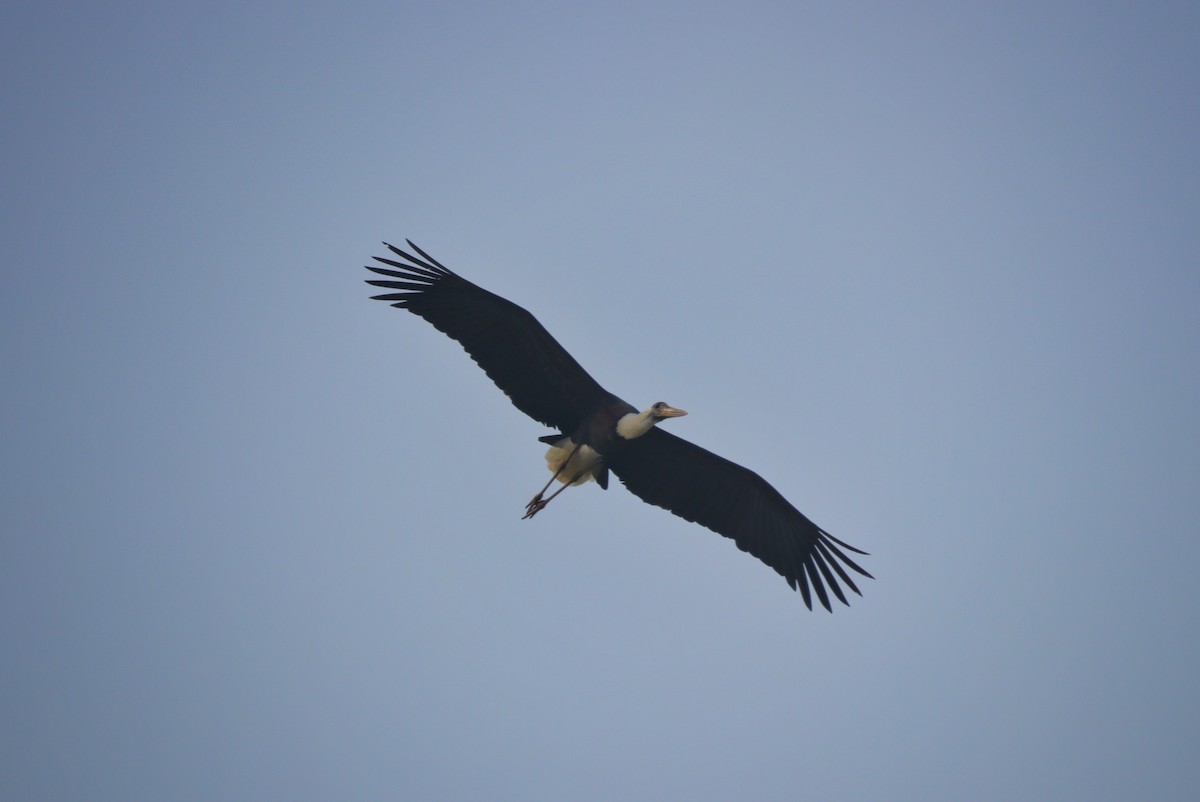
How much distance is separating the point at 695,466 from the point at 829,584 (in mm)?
2502

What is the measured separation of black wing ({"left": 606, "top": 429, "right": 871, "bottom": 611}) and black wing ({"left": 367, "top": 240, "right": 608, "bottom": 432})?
1.32m

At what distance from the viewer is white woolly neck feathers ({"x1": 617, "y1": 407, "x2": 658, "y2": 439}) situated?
13.3 m

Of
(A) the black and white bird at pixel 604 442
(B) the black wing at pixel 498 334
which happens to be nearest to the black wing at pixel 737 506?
(A) the black and white bird at pixel 604 442

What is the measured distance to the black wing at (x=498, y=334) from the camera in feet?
42.9

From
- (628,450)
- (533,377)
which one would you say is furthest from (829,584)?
(533,377)

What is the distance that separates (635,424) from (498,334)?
2.17m

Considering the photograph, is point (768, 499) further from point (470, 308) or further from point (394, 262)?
point (394, 262)

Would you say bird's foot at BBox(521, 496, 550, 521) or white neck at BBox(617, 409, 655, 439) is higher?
white neck at BBox(617, 409, 655, 439)

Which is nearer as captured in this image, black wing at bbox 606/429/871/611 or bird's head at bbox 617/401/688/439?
bird's head at bbox 617/401/688/439

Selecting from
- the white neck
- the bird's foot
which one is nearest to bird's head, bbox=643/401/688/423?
the white neck

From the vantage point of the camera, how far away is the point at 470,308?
520 inches

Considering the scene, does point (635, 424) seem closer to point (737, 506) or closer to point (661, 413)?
point (661, 413)

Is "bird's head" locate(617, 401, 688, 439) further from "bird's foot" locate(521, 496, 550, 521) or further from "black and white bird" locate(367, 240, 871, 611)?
"bird's foot" locate(521, 496, 550, 521)

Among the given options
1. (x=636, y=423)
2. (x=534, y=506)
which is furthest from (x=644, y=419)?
(x=534, y=506)
